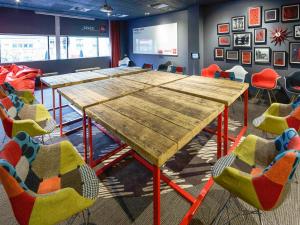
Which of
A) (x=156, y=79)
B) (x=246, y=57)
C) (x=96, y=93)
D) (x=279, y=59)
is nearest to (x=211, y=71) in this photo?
(x=246, y=57)

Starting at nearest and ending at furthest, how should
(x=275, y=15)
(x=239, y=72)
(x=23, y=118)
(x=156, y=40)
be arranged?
(x=23, y=118), (x=275, y=15), (x=239, y=72), (x=156, y=40)

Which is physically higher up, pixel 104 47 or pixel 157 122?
pixel 104 47

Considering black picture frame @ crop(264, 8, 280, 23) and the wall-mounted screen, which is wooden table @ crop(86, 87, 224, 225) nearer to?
black picture frame @ crop(264, 8, 280, 23)

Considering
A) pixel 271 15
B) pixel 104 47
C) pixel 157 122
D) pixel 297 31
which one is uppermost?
pixel 104 47

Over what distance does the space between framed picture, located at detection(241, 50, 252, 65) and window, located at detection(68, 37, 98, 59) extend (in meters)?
6.14

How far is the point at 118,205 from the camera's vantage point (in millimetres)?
2008

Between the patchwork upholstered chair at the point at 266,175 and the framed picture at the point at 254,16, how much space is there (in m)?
4.59

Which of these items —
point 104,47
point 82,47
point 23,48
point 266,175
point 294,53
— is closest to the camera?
point 266,175

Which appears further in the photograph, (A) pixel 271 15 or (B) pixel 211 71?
(B) pixel 211 71

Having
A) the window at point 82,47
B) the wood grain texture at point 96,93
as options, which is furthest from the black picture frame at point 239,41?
the window at point 82,47

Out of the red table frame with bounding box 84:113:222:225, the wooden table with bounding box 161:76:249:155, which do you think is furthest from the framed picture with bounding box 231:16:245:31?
the red table frame with bounding box 84:113:222:225

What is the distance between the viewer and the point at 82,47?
9.05 metres

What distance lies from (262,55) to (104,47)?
22.0 ft

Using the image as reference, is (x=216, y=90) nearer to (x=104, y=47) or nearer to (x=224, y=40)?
(x=224, y=40)
